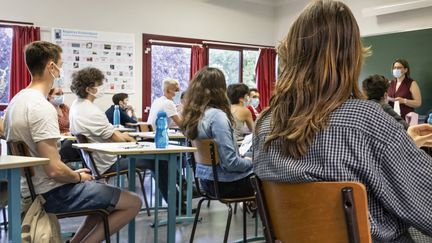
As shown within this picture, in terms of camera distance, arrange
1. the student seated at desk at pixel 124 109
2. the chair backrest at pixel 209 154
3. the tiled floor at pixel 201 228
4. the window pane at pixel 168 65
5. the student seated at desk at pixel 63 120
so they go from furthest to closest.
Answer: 1. the window pane at pixel 168 65
2. the student seated at desk at pixel 124 109
3. the student seated at desk at pixel 63 120
4. the tiled floor at pixel 201 228
5. the chair backrest at pixel 209 154

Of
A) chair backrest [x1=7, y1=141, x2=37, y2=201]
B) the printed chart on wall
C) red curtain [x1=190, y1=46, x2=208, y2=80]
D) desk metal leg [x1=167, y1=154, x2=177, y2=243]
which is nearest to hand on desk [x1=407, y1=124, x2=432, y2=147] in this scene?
desk metal leg [x1=167, y1=154, x2=177, y2=243]

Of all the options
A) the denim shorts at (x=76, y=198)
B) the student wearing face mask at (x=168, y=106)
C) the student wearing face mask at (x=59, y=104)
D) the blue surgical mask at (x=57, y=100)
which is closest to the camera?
the denim shorts at (x=76, y=198)

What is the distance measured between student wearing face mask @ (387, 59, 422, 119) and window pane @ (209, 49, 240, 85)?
3277 millimetres

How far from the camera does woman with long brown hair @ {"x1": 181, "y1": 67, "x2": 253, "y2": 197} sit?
8.74ft

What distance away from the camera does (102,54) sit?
282 inches

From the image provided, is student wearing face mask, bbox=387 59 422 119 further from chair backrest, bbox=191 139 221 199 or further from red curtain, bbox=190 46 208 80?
chair backrest, bbox=191 139 221 199

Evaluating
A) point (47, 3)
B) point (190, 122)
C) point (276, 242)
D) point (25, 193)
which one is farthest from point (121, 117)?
point (276, 242)

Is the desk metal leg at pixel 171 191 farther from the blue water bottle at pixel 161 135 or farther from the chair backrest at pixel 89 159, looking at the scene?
the chair backrest at pixel 89 159

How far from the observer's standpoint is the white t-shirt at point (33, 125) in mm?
2115

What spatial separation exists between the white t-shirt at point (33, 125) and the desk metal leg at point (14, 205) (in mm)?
280

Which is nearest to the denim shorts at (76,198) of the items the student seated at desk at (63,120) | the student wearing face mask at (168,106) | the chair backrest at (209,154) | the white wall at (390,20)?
the chair backrest at (209,154)

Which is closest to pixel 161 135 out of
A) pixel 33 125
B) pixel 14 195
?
pixel 33 125

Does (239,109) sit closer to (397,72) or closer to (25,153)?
(25,153)

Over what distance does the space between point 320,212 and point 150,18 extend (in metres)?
6.94
